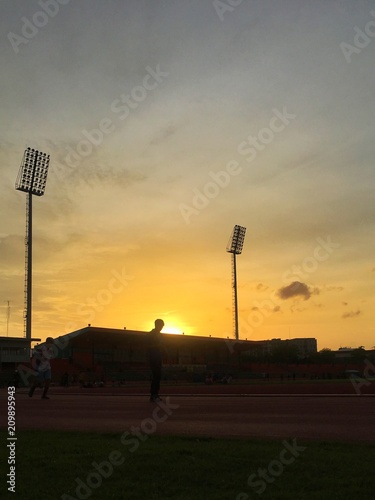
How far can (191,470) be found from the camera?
19.9 ft

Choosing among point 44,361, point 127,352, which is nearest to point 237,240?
point 127,352

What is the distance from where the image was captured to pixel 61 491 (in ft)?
18.1

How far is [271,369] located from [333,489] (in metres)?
79.6

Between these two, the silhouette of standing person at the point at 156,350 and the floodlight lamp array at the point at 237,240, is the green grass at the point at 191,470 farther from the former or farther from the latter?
the floodlight lamp array at the point at 237,240

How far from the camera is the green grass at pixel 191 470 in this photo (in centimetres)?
529

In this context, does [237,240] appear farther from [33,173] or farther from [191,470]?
[191,470]

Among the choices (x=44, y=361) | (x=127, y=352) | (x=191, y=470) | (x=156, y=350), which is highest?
(x=127, y=352)


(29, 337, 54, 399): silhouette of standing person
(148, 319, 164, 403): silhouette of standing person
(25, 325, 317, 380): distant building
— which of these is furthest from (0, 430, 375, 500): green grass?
(25, 325, 317, 380): distant building

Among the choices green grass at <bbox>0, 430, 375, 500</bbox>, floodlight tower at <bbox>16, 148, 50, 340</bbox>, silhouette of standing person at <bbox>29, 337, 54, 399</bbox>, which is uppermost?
floodlight tower at <bbox>16, 148, 50, 340</bbox>

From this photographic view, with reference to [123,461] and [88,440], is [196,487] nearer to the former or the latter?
[123,461]

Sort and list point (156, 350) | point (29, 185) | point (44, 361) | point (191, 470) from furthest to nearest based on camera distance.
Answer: point (29, 185) < point (44, 361) < point (156, 350) < point (191, 470)

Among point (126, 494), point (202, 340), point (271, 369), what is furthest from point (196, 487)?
point (202, 340)

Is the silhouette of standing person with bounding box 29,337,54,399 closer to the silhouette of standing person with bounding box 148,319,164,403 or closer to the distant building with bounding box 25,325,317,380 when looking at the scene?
the silhouette of standing person with bounding box 148,319,164,403

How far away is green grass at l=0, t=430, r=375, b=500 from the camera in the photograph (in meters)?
5.29
